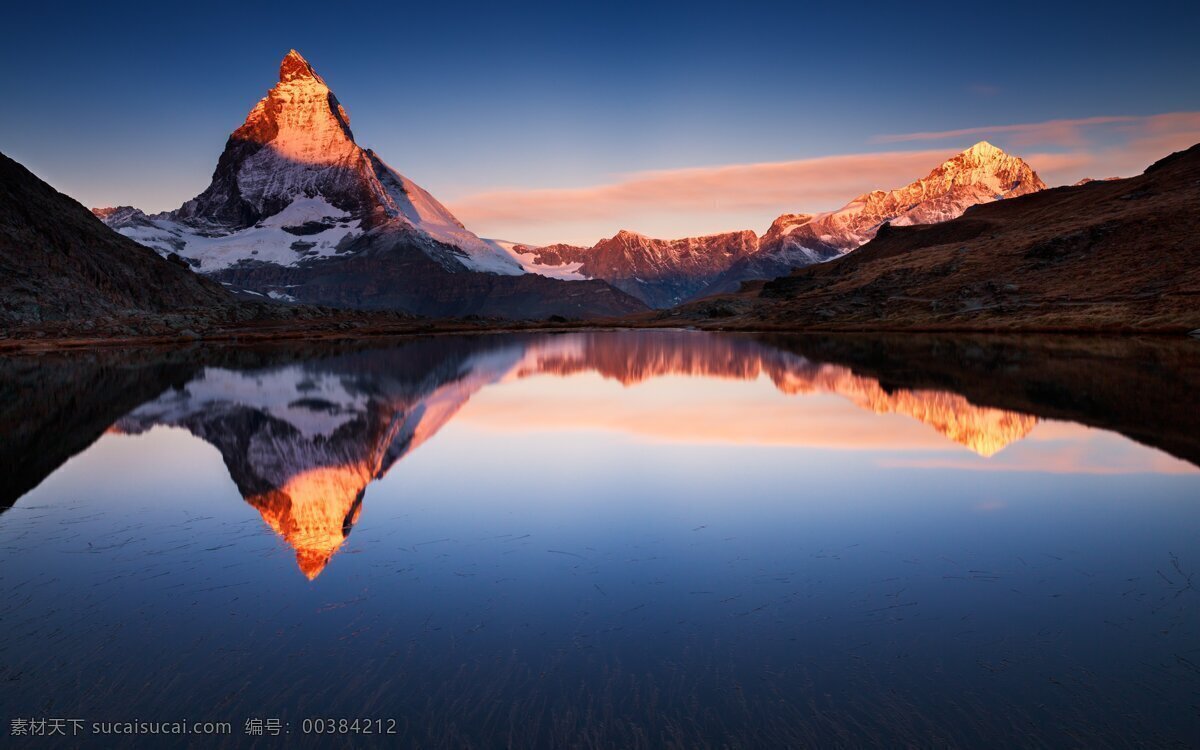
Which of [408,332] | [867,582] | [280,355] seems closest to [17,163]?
[408,332]

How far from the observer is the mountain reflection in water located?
19.9m

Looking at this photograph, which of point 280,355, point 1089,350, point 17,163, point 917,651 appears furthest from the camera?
point 17,163

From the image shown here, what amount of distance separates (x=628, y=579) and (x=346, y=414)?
90.4ft

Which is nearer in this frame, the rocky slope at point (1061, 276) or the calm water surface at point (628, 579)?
the calm water surface at point (628, 579)

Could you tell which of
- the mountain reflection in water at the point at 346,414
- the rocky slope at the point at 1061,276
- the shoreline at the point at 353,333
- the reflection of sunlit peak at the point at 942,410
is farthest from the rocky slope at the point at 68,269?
the rocky slope at the point at 1061,276

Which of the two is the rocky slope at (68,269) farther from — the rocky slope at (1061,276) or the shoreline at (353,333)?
the rocky slope at (1061,276)

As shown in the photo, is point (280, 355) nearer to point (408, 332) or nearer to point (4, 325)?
point (4, 325)

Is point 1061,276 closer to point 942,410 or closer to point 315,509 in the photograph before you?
point 942,410

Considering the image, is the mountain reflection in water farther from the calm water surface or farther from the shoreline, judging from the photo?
the shoreline

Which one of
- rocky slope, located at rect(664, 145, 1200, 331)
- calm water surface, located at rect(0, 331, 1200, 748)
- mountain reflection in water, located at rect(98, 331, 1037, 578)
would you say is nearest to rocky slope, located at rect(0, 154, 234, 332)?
mountain reflection in water, located at rect(98, 331, 1037, 578)

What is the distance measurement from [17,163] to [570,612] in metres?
211

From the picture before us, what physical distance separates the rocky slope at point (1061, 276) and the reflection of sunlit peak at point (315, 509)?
93895mm

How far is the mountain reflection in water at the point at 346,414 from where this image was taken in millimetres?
19922

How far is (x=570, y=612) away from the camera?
1182 cm
